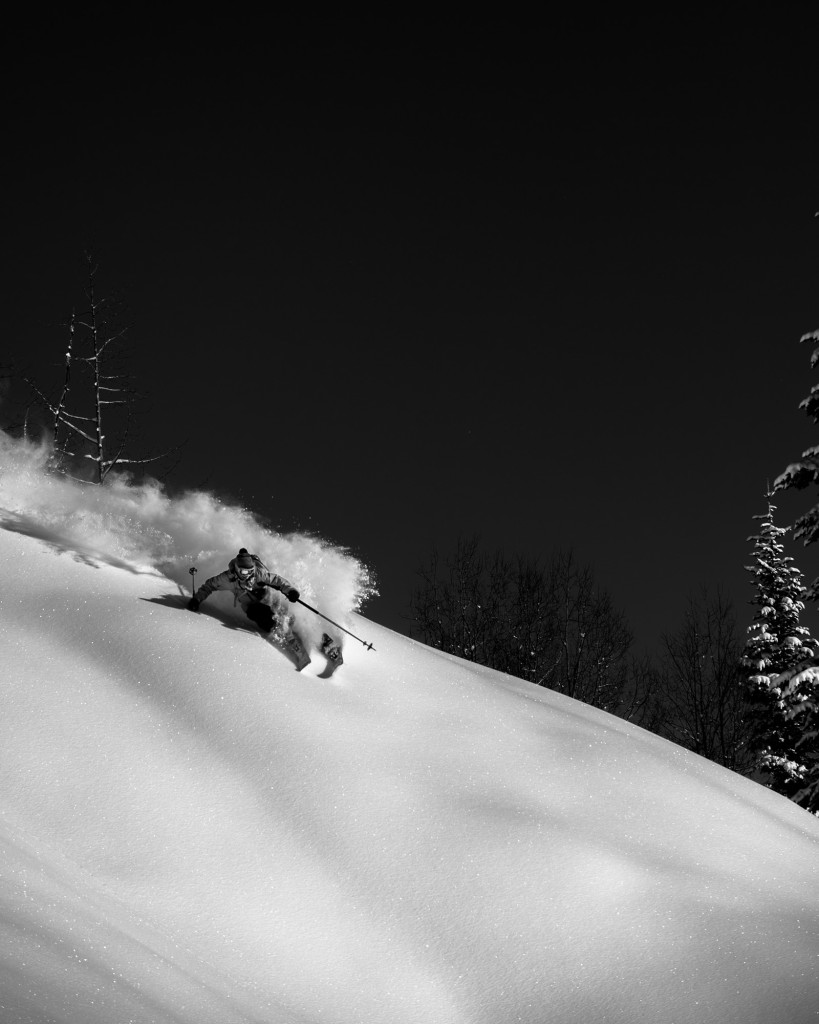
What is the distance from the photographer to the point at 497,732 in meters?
8.84

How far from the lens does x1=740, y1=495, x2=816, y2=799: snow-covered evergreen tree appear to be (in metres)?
20.9

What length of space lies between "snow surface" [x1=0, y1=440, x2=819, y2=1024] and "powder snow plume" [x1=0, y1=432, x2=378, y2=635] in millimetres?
104

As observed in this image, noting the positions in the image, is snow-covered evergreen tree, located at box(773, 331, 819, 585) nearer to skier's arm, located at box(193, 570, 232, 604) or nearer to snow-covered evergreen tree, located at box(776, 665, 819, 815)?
snow-covered evergreen tree, located at box(776, 665, 819, 815)

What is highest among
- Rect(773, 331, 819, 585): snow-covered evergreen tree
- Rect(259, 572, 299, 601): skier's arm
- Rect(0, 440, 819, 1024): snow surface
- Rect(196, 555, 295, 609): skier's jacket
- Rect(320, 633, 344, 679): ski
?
Rect(773, 331, 819, 585): snow-covered evergreen tree

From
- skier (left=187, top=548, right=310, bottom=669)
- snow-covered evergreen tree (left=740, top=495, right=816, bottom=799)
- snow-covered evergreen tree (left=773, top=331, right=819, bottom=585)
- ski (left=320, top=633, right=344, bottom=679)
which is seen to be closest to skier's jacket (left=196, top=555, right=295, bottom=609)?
skier (left=187, top=548, right=310, bottom=669)

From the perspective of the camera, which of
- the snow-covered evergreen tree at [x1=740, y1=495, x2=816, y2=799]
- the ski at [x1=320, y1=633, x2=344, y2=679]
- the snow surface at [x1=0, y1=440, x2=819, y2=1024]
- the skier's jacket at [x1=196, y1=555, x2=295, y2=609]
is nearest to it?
the snow surface at [x1=0, y1=440, x2=819, y2=1024]

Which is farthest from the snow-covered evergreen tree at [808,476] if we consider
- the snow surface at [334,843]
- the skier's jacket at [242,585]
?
the skier's jacket at [242,585]

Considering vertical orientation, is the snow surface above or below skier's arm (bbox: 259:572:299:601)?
below

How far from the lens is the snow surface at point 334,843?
5.48 meters

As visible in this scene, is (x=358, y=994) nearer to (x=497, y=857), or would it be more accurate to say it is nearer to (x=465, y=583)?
(x=497, y=857)

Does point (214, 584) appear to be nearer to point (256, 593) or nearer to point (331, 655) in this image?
point (256, 593)

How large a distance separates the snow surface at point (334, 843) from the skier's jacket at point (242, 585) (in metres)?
0.22

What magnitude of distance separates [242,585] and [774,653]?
1674 cm

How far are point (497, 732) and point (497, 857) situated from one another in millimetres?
1984
